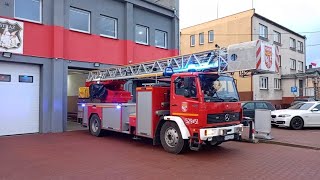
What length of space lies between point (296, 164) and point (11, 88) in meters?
12.0

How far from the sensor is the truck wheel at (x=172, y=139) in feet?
32.8

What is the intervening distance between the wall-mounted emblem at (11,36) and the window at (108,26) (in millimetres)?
4764

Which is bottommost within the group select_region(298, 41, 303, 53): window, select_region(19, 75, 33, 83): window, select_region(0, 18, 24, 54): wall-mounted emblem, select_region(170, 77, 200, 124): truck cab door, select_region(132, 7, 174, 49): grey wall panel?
select_region(170, 77, 200, 124): truck cab door

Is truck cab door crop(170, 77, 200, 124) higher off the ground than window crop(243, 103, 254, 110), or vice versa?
truck cab door crop(170, 77, 200, 124)

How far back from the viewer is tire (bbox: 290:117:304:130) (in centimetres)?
1694

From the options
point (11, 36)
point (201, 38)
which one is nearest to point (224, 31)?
point (201, 38)

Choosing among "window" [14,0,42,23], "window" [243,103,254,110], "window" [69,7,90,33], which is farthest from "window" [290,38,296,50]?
"window" [14,0,42,23]

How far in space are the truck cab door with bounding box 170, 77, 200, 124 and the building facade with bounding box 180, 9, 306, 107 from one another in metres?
20.3

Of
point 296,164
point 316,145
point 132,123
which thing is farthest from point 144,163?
point 316,145

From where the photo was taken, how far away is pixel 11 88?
14.5m

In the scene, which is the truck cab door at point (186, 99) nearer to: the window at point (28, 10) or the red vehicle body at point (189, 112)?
the red vehicle body at point (189, 112)

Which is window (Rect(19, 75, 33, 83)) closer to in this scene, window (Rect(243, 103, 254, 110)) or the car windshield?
window (Rect(243, 103, 254, 110))

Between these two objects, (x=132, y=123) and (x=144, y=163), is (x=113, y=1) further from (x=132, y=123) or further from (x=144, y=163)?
(x=144, y=163)

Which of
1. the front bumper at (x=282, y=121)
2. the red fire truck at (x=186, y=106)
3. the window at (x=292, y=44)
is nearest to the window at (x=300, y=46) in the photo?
the window at (x=292, y=44)
